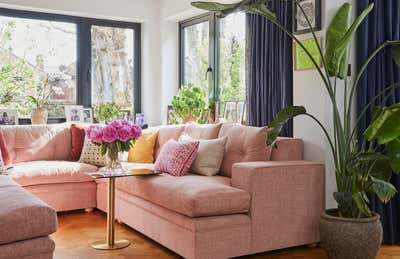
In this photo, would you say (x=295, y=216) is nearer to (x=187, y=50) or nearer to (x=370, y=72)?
(x=370, y=72)

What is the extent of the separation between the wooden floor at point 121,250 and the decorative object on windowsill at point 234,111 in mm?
1586

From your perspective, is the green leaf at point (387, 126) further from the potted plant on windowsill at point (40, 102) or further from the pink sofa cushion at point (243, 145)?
the potted plant on windowsill at point (40, 102)

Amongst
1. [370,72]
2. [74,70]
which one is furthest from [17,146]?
[370,72]

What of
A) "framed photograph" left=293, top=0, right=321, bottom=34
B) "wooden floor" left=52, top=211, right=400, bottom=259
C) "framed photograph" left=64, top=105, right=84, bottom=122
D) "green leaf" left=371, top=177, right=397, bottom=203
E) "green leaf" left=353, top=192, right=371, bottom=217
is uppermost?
"framed photograph" left=293, top=0, right=321, bottom=34

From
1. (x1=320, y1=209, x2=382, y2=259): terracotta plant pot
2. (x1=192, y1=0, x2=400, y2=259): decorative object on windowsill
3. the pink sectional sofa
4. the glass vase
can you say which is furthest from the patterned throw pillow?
(x1=320, y1=209, x2=382, y2=259): terracotta plant pot

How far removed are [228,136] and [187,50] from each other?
2.36 metres

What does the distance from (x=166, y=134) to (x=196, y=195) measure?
5.87 ft

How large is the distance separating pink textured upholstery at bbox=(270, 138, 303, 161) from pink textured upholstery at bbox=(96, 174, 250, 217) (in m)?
0.44

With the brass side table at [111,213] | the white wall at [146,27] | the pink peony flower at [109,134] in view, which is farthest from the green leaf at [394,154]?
the white wall at [146,27]

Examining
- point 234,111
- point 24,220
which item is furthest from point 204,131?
point 24,220

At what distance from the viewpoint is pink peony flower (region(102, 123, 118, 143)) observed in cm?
348

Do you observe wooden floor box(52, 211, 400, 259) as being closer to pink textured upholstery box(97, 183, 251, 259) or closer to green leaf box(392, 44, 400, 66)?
pink textured upholstery box(97, 183, 251, 259)

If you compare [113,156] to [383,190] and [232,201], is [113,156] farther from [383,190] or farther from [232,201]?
[383,190]

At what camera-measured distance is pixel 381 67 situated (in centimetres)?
357
